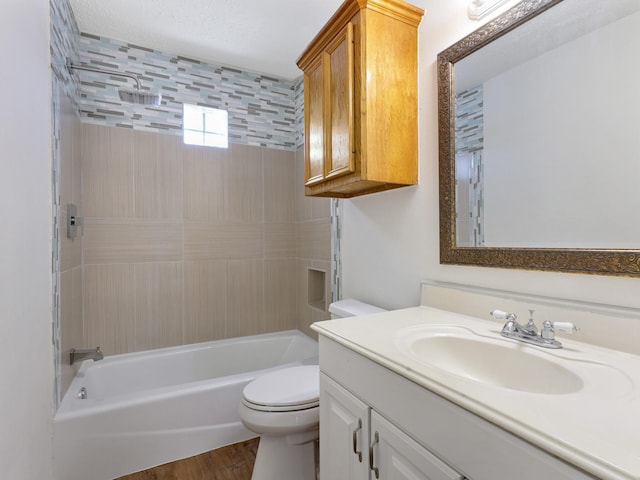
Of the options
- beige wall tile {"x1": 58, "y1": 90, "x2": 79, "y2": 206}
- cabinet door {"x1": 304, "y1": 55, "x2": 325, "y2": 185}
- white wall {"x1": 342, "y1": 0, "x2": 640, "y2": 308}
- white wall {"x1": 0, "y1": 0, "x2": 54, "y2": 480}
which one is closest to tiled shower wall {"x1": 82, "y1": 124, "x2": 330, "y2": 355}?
beige wall tile {"x1": 58, "y1": 90, "x2": 79, "y2": 206}

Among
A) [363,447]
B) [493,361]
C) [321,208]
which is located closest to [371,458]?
[363,447]

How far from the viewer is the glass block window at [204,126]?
7.84 feet

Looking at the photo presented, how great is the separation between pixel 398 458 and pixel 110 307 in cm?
212

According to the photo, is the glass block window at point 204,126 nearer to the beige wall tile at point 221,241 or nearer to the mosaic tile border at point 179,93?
the mosaic tile border at point 179,93

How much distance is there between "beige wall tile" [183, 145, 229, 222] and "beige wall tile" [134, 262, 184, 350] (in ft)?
1.46

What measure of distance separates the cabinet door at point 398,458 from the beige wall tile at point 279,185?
2063mm

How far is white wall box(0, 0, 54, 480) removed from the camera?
0.90 m

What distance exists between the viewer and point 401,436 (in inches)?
29.7

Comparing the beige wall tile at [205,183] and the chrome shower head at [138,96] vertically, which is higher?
the chrome shower head at [138,96]

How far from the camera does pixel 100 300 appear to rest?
211 cm

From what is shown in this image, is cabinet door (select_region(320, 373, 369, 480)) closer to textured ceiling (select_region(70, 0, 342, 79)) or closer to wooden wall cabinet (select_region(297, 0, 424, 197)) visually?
wooden wall cabinet (select_region(297, 0, 424, 197))

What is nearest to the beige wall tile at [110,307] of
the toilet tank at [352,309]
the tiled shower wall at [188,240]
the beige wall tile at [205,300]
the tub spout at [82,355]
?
the tiled shower wall at [188,240]

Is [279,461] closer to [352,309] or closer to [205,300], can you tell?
[352,309]

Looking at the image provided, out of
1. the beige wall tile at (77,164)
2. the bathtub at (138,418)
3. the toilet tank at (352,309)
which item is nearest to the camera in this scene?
the bathtub at (138,418)
